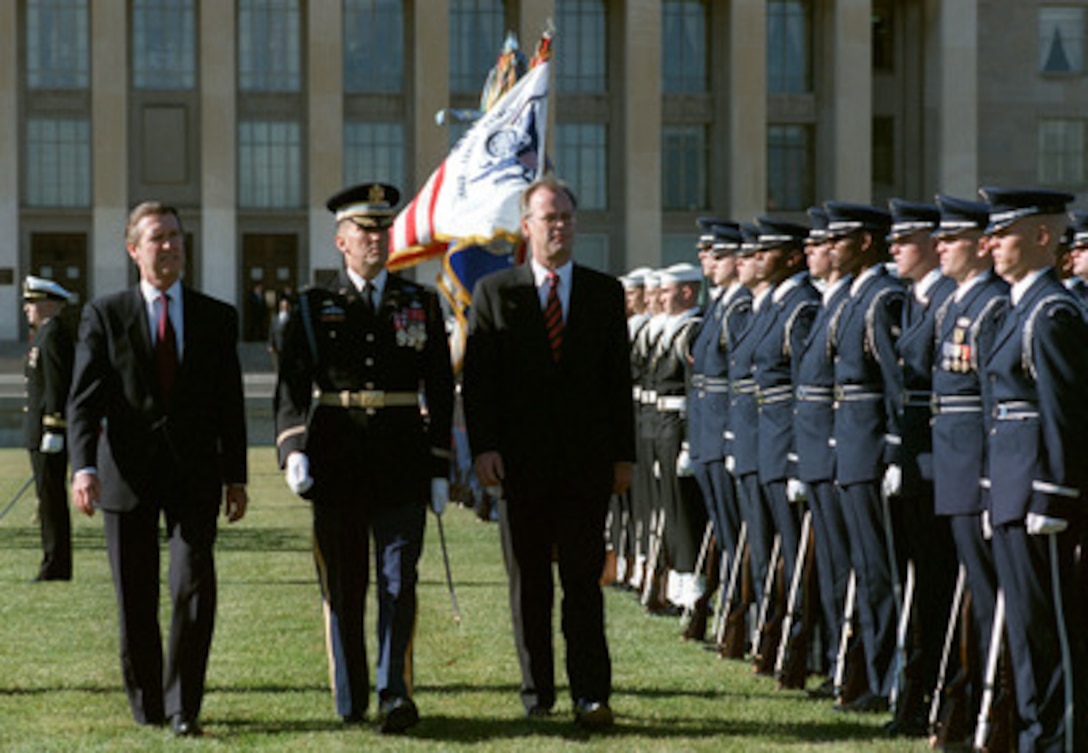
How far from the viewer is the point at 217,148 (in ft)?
188

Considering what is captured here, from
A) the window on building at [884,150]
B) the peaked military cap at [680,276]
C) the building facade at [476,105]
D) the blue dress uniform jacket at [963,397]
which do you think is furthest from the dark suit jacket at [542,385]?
the window on building at [884,150]

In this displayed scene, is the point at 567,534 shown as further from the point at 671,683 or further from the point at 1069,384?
the point at 1069,384

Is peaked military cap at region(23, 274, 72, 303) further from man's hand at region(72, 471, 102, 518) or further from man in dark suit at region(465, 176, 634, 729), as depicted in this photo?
man in dark suit at region(465, 176, 634, 729)

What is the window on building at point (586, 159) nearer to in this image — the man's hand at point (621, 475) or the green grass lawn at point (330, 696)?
the green grass lawn at point (330, 696)

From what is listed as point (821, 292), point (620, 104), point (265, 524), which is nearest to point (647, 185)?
point (620, 104)

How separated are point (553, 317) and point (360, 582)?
144 centimetres

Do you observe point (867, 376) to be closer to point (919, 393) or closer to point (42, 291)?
point (919, 393)

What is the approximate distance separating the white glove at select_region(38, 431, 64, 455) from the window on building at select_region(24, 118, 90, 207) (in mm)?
45251

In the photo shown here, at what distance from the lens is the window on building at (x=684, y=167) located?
2418 inches

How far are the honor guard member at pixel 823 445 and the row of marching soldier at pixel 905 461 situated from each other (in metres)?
0.01

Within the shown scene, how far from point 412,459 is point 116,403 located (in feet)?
4.40

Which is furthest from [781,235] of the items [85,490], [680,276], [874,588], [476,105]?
[476,105]

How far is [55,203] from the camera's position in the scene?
5809 centimetres

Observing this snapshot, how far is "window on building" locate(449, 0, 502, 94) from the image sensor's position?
196 feet
